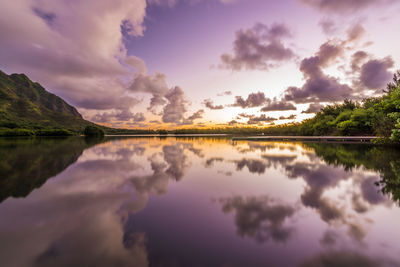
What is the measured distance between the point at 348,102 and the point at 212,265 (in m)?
75.0

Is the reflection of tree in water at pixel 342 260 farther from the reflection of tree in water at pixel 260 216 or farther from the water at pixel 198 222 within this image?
the reflection of tree in water at pixel 260 216

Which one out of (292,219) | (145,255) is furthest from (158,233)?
(292,219)

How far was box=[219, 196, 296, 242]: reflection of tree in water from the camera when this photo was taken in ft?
14.2

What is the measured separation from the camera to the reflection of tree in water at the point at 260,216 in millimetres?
4328

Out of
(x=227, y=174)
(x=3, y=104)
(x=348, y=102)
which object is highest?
(x=3, y=104)

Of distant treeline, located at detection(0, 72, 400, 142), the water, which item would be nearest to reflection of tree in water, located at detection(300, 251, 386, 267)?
the water

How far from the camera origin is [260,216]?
5.17 m

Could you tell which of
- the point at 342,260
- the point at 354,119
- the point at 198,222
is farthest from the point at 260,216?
the point at 354,119

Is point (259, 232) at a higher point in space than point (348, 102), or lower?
lower

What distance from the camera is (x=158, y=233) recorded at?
430 centimetres

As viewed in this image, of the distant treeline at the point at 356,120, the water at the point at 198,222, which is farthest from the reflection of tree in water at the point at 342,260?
the distant treeline at the point at 356,120

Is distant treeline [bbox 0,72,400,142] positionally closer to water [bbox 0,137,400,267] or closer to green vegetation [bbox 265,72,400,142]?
green vegetation [bbox 265,72,400,142]

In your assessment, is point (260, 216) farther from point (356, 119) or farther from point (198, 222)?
point (356, 119)

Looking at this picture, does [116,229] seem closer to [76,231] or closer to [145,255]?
[76,231]
